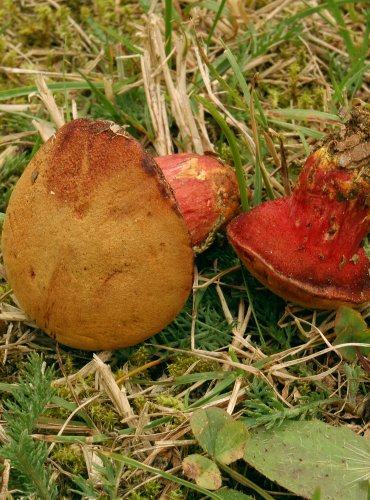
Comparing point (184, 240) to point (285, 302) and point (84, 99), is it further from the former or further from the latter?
point (84, 99)

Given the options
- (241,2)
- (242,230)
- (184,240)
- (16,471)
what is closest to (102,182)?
(184,240)

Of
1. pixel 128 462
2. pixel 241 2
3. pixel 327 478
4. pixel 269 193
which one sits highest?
pixel 241 2

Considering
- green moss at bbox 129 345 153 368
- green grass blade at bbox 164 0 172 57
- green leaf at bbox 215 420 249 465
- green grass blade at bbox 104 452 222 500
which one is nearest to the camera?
green grass blade at bbox 104 452 222 500

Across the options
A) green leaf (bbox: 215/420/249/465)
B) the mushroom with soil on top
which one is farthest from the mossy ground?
the mushroom with soil on top

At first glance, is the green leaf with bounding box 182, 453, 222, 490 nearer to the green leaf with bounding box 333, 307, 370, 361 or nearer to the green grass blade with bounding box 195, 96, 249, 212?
the green leaf with bounding box 333, 307, 370, 361

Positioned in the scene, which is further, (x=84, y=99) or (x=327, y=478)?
(x=84, y=99)

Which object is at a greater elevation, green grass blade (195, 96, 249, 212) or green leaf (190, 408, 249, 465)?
green grass blade (195, 96, 249, 212)
